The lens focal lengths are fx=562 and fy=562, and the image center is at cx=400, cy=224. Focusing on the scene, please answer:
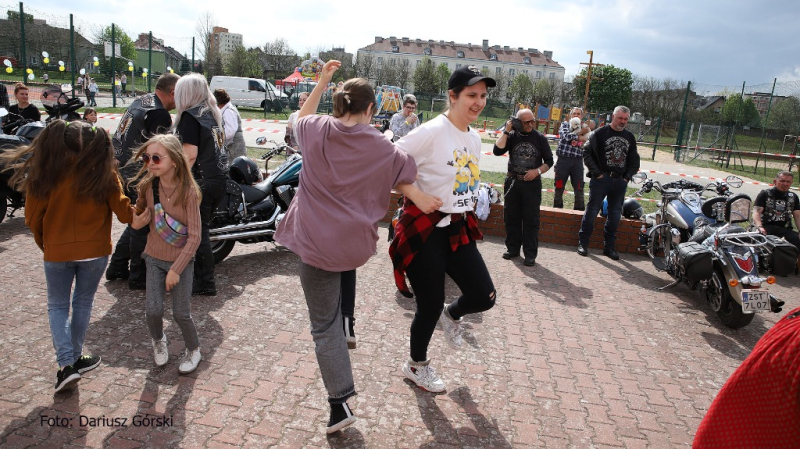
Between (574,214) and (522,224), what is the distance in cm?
128

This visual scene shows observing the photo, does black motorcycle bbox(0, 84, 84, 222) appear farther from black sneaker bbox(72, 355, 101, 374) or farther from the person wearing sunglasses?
the person wearing sunglasses

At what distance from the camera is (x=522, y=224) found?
6.92 meters

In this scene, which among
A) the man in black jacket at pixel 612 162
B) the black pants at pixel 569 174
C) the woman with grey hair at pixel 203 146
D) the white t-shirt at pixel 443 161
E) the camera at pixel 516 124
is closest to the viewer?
the white t-shirt at pixel 443 161

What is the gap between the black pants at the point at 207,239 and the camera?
4676mm

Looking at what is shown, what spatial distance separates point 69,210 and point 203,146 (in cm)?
144

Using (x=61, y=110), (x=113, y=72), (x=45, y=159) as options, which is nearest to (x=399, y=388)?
(x=45, y=159)

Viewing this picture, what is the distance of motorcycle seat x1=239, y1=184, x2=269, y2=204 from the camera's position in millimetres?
5977

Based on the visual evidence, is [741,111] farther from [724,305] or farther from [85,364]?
[85,364]

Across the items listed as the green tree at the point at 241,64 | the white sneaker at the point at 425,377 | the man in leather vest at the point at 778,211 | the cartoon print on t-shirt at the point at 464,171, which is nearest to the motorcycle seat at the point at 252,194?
the white sneaker at the point at 425,377

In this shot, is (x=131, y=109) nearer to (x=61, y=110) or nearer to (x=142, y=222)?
(x=142, y=222)

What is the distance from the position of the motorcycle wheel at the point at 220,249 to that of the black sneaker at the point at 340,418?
325 cm

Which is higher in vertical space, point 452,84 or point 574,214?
point 452,84

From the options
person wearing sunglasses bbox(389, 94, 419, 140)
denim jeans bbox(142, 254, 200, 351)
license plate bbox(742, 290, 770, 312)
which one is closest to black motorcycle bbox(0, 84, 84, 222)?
denim jeans bbox(142, 254, 200, 351)

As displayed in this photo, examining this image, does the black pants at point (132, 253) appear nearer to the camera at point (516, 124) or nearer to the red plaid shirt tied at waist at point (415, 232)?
the red plaid shirt tied at waist at point (415, 232)
